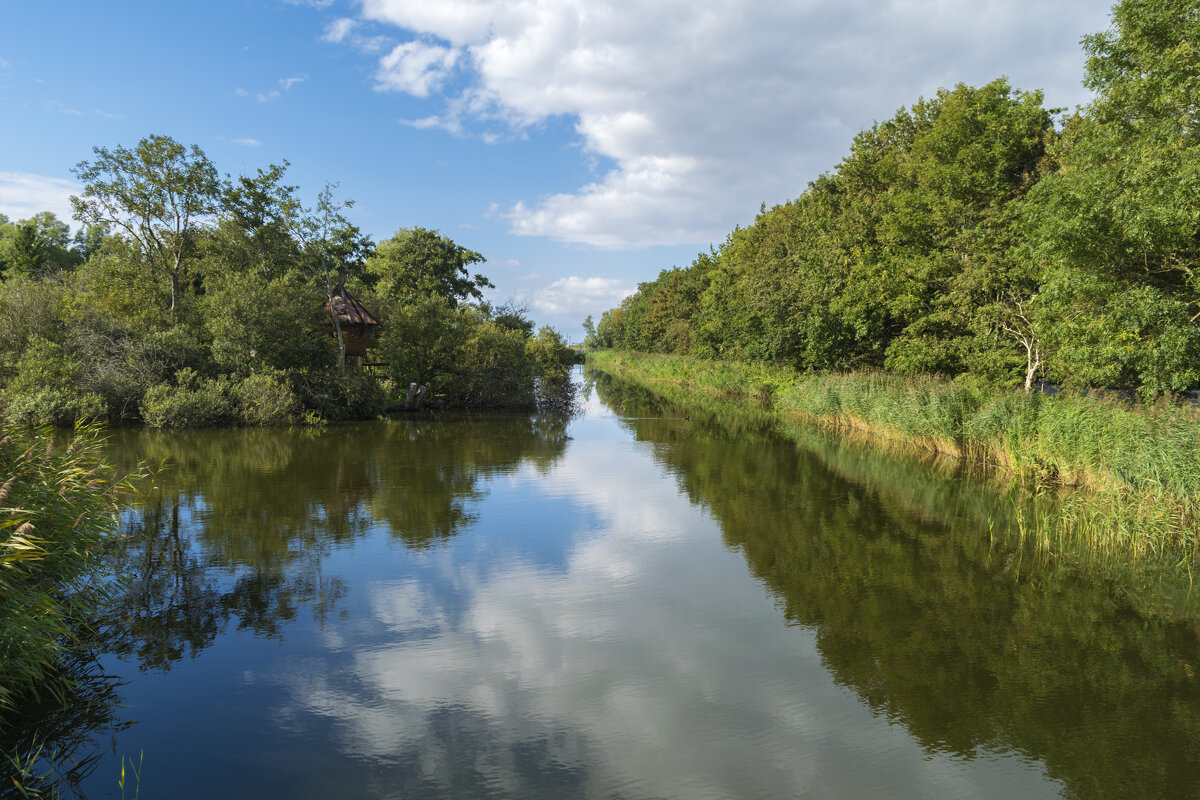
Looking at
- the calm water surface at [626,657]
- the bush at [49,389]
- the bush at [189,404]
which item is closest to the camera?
the calm water surface at [626,657]

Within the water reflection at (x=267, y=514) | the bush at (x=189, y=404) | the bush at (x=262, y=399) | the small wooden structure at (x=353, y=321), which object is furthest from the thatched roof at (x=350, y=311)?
the water reflection at (x=267, y=514)

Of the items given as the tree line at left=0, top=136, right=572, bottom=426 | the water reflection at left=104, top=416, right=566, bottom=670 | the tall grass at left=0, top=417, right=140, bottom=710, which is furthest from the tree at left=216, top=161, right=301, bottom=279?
the tall grass at left=0, top=417, right=140, bottom=710

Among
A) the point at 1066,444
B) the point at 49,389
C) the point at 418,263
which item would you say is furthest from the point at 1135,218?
the point at 418,263

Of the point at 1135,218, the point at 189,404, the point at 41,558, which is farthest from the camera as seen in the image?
the point at 189,404

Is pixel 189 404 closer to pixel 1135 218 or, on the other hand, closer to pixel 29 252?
pixel 1135 218

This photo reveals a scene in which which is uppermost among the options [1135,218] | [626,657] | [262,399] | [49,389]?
[1135,218]

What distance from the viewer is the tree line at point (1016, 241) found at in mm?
15164

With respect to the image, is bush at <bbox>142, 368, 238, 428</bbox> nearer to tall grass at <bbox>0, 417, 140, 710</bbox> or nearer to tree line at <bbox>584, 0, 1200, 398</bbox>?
tall grass at <bbox>0, 417, 140, 710</bbox>

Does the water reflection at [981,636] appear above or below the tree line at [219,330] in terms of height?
below

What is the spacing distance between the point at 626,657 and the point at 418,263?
48.0 meters

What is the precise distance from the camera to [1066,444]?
1464 cm

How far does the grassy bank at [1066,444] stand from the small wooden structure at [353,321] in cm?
2191

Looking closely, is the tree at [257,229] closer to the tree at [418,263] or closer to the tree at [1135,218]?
the tree at [418,263]

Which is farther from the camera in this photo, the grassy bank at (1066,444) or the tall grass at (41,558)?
the grassy bank at (1066,444)
